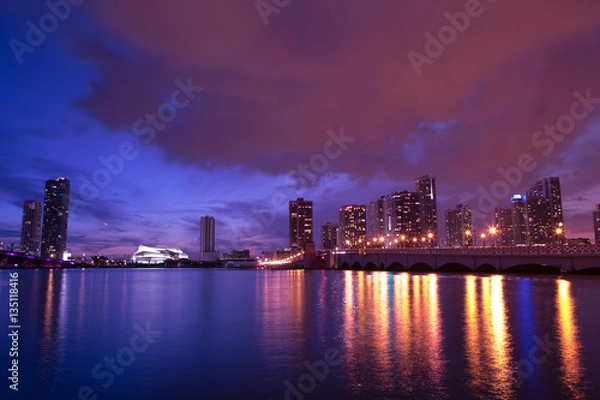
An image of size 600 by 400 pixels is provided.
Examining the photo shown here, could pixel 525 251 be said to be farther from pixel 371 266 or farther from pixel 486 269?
pixel 371 266

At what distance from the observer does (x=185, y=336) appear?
28406 mm

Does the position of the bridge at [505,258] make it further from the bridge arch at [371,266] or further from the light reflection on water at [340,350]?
the light reflection on water at [340,350]

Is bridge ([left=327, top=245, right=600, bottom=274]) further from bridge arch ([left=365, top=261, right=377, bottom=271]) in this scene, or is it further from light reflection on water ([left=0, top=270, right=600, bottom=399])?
light reflection on water ([left=0, top=270, right=600, bottom=399])

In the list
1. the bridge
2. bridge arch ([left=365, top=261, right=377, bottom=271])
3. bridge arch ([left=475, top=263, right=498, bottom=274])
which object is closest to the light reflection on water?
the bridge

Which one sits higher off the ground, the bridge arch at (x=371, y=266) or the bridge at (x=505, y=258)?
the bridge at (x=505, y=258)

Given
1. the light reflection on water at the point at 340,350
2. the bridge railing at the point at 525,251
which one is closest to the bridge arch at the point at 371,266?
the bridge railing at the point at 525,251

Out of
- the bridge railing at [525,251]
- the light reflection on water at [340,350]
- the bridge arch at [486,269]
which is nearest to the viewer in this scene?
the light reflection on water at [340,350]

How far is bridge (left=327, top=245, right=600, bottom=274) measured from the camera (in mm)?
87375

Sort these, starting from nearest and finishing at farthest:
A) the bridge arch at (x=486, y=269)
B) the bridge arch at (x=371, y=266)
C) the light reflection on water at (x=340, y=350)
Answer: the light reflection on water at (x=340, y=350) → the bridge arch at (x=486, y=269) → the bridge arch at (x=371, y=266)

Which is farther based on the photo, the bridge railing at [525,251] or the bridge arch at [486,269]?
the bridge arch at [486,269]

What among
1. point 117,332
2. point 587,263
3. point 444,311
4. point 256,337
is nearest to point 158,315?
point 117,332

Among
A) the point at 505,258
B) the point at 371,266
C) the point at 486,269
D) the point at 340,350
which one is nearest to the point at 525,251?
the point at 505,258

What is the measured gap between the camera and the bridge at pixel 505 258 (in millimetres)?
87375

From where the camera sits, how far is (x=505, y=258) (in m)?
104
